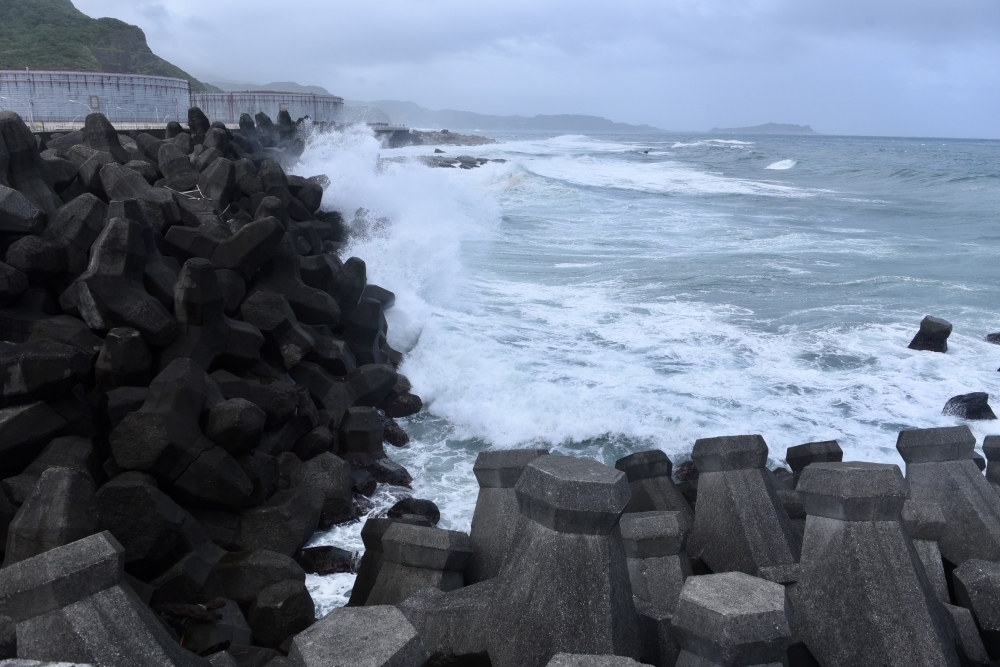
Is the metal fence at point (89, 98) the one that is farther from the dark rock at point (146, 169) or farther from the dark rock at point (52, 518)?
the dark rock at point (52, 518)

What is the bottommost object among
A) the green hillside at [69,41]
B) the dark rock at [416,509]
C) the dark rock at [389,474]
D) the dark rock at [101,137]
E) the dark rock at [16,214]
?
the dark rock at [389,474]

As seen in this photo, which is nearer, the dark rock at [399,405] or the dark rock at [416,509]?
the dark rock at [416,509]

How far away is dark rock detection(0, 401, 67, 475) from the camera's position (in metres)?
4.68

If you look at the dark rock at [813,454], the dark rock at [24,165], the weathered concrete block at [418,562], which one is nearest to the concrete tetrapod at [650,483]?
the dark rock at [813,454]

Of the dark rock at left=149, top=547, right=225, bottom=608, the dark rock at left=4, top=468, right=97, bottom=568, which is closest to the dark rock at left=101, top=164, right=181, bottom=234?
the dark rock at left=149, top=547, right=225, bottom=608

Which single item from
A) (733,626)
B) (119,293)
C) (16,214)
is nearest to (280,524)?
(119,293)

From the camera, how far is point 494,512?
415 centimetres

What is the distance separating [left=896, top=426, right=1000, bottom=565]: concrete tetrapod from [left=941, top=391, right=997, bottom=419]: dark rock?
454 centimetres

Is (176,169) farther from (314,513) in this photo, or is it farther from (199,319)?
(314,513)

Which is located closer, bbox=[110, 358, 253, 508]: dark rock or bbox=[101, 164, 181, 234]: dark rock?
bbox=[110, 358, 253, 508]: dark rock

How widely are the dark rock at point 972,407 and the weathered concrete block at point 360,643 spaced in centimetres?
759

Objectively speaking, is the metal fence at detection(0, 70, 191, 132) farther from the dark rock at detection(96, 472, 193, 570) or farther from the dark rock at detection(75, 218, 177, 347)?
the dark rock at detection(96, 472, 193, 570)

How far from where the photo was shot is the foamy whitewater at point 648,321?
26.2ft

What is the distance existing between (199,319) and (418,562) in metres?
3.10
